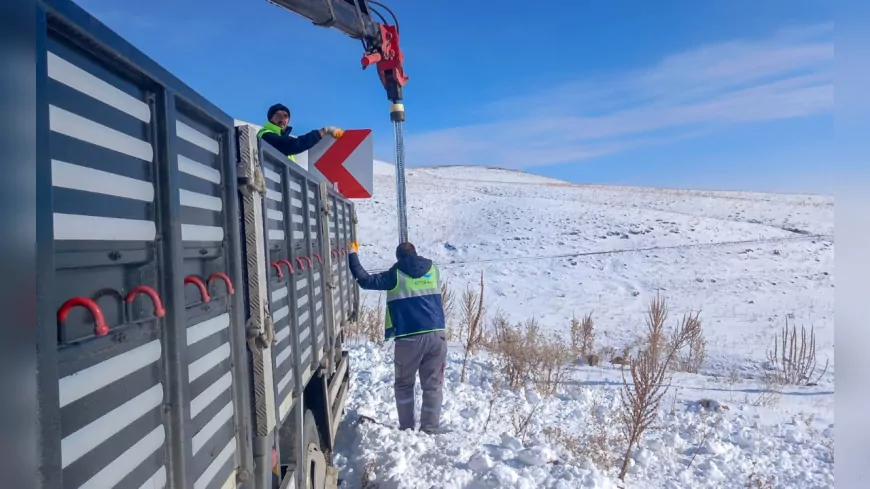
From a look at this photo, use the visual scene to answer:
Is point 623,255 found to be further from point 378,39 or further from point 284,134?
point 284,134

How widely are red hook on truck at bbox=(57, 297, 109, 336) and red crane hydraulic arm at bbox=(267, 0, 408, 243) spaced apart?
13.7 feet

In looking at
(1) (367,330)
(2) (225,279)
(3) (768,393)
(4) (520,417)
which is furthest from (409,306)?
(3) (768,393)

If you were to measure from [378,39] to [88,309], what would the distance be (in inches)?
222

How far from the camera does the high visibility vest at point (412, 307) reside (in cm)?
585

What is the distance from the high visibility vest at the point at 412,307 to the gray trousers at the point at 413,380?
0.08 meters

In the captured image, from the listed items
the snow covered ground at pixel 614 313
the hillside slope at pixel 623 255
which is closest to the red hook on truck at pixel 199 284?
the snow covered ground at pixel 614 313

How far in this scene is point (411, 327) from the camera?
230 inches

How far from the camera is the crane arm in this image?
19.3ft

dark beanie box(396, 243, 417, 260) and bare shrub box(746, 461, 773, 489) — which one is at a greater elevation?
dark beanie box(396, 243, 417, 260)

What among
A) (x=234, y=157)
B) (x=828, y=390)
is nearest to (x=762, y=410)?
(x=828, y=390)

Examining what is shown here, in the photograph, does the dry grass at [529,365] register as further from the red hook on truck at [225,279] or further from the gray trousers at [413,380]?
the red hook on truck at [225,279]

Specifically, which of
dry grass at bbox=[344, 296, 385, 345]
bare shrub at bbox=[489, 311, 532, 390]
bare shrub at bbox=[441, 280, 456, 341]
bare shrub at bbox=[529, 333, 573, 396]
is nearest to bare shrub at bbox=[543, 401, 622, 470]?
bare shrub at bbox=[529, 333, 573, 396]

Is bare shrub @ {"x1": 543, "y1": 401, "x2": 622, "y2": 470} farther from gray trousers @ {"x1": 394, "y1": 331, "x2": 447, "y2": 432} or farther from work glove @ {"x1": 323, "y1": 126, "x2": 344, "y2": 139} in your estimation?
work glove @ {"x1": 323, "y1": 126, "x2": 344, "y2": 139}

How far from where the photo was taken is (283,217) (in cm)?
321
